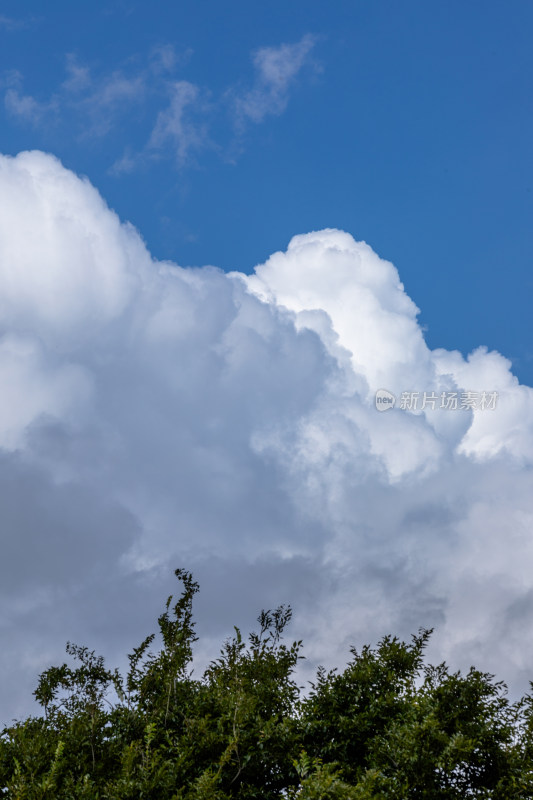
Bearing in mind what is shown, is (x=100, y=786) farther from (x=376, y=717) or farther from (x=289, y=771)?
(x=376, y=717)

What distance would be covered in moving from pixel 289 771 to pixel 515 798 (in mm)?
4616

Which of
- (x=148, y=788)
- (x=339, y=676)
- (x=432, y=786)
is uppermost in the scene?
(x=339, y=676)

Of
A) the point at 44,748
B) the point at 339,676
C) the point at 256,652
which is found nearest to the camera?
the point at 44,748

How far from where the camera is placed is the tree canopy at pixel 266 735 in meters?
13.7

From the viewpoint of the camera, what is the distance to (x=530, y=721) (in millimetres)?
15281

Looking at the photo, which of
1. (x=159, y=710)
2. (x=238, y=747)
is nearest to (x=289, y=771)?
(x=238, y=747)

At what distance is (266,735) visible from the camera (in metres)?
15.0

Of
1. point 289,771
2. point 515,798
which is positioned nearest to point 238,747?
point 289,771

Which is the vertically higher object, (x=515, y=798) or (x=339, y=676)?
(x=339, y=676)

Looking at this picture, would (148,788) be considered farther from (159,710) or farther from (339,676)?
(339,676)

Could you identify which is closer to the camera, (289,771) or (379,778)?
(379,778)

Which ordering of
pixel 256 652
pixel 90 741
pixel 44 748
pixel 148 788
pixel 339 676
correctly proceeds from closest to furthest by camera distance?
pixel 148 788
pixel 44 748
pixel 90 741
pixel 339 676
pixel 256 652

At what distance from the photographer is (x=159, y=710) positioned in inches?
669

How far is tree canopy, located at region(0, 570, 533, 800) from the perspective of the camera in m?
13.7
